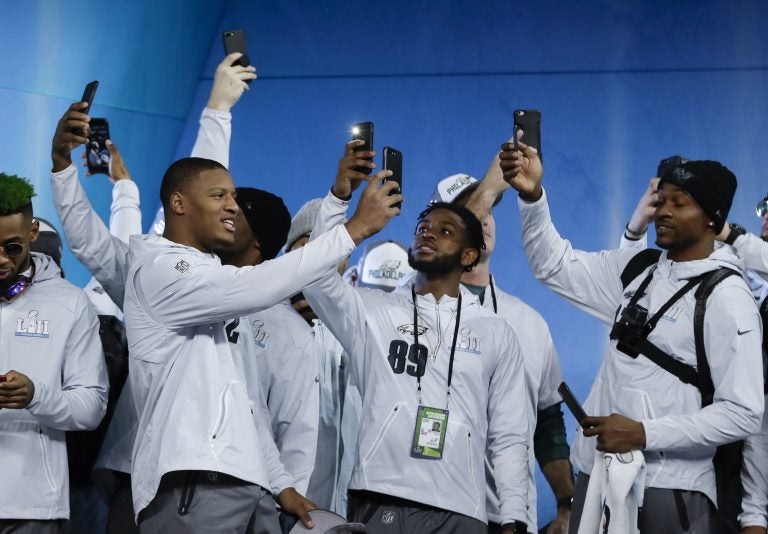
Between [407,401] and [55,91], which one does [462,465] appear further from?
[55,91]

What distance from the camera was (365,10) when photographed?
19.9 ft

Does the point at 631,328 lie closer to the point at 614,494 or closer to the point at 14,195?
the point at 614,494

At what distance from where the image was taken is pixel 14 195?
9.88ft

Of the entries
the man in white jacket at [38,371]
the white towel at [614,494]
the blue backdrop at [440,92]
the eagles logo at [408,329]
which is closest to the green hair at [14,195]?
the man in white jacket at [38,371]

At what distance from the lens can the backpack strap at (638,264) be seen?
3.34m

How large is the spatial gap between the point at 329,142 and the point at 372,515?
127 inches

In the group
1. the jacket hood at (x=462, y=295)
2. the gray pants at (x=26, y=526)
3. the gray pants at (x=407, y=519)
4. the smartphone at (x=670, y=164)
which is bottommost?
the gray pants at (x=26, y=526)

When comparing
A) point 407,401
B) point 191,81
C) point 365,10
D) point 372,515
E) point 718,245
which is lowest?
point 372,515

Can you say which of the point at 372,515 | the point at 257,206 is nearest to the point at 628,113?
the point at 257,206

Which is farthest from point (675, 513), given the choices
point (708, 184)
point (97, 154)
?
point (97, 154)

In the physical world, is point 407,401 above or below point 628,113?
below

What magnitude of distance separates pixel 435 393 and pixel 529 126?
0.82 metres

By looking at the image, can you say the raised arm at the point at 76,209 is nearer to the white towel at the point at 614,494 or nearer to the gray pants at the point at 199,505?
the gray pants at the point at 199,505

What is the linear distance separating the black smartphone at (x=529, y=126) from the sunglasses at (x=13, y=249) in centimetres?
141
